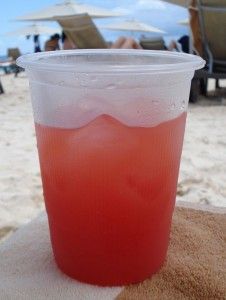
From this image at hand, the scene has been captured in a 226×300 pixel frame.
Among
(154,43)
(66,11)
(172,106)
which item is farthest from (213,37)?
(154,43)

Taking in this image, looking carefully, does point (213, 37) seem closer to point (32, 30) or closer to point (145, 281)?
point (145, 281)

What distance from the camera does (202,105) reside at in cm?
467

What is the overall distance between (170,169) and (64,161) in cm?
29

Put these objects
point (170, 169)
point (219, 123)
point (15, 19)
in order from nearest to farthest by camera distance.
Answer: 1. point (170, 169)
2. point (219, 123)
3. point (15, 19)

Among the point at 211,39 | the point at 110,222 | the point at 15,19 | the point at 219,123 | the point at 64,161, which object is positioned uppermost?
the point at 64,161

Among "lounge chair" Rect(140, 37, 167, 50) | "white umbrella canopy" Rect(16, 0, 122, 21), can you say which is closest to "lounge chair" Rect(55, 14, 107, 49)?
"white umbrella canopy" Rect(16, 0, 122, 21)

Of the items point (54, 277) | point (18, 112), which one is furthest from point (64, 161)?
point (18, 112)

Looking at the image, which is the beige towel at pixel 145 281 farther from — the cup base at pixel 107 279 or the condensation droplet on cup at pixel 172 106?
the condensation droplet on cup at pixel 172 106

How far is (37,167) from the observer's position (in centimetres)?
246

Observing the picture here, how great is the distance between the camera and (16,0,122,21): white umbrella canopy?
34.2 ft

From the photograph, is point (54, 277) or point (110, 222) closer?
point (110, 222)

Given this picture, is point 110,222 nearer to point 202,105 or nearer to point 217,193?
point 217,193

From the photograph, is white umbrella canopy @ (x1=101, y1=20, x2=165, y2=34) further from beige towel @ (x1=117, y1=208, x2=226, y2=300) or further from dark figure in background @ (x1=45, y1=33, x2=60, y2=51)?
beige towel @ (x1=117, y1=208, x2=226, y2=300)

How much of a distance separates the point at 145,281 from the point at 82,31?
20.8 feet
